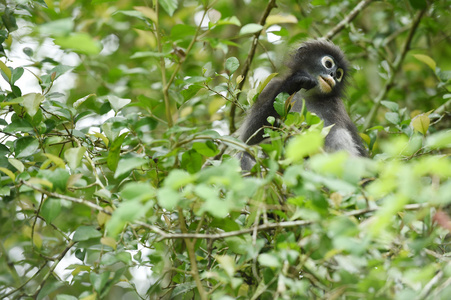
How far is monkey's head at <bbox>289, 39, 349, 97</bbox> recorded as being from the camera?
405 centimetres

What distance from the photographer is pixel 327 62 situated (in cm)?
410

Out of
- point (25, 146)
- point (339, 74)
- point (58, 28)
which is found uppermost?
point (58, 28)

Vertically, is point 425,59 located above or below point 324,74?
above

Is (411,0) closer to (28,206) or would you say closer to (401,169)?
(401,169)

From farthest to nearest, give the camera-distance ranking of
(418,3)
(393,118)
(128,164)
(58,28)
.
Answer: (418,3) → (393,118) → (128,164) → (58,28)

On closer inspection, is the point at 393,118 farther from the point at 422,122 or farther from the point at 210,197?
the point at 210,197

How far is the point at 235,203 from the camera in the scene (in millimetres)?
1336

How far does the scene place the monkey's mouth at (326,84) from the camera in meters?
3.89

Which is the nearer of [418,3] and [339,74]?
[418,3]

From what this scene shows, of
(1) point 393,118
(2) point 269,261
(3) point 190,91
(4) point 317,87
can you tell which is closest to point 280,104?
(3) point 190,91

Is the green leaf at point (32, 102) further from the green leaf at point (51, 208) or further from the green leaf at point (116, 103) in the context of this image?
the green leaf at point (51, 208)

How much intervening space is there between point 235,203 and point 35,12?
11.6 feet

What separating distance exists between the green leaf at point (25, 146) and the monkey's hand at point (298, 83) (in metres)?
2.13

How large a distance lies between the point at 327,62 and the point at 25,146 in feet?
9.11
